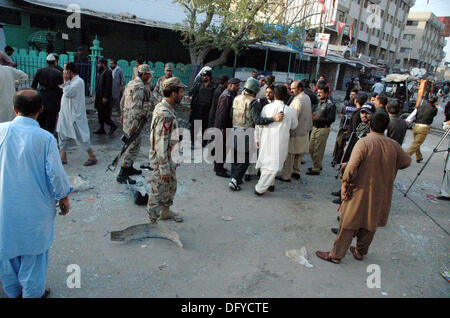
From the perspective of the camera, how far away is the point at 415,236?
4.35 meters

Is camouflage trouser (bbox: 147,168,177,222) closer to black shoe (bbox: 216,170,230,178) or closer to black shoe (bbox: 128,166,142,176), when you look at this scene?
black shoe (bbox: 128,166,142,176)

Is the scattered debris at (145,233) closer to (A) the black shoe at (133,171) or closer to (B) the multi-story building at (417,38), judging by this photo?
(A) the black shoe at (133,171)

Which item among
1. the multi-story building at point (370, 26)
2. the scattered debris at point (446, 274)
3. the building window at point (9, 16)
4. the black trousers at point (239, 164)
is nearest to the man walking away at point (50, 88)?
the black trousers at point (239, 164)

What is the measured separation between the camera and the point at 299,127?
18.4 feet

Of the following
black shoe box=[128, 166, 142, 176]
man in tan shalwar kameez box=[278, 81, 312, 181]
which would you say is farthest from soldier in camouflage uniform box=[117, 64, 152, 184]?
man in tan shalwar kameez box=[278, 81, 312, 181]

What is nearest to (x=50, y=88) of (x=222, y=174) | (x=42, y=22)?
(x=222, y=174)

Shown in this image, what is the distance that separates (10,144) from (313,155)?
5.25 metres

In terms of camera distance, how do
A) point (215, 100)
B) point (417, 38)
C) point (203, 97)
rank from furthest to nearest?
point (417, 38) < point (203, 97) < point (215, 100)

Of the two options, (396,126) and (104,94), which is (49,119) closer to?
(104,94)

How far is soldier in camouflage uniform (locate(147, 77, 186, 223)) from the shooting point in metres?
3.40

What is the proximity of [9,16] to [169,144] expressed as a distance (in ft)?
47.3

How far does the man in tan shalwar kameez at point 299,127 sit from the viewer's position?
5.54m
